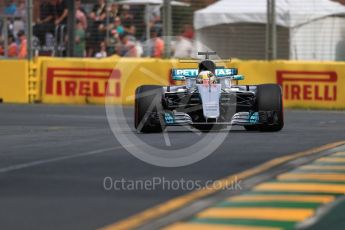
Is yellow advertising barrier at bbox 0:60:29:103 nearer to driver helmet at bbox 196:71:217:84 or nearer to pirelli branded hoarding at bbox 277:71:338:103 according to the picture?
pirelli branded hoarding at bbox 277:71:338:103

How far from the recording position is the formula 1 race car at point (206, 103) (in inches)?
613

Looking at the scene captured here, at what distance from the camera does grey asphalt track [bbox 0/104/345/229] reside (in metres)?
8.23

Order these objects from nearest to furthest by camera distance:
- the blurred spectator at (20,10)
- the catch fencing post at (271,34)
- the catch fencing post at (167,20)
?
the catch fencing post at (271,34), the catch fencing post at (167,20), the blurred spectator at (20,10)

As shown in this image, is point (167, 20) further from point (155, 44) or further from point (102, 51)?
point (102, 51)

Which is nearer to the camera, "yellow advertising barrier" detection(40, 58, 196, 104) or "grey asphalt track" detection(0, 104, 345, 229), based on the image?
"grey asphalt track" detection(0, 104, 345, 229)

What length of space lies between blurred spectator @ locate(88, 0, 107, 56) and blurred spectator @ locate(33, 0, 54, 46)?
1.02 meters

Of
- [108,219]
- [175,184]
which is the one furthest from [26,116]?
[108,219]

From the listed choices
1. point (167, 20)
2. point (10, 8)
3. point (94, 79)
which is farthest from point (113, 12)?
point (167, 20)

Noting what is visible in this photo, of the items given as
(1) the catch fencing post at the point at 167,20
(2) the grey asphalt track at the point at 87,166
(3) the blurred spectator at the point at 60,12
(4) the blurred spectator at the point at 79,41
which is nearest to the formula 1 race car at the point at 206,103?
(2) the grey asphalt track at the point at 87,166

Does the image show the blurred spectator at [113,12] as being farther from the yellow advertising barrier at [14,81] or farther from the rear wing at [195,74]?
the rear wing at [195,74]

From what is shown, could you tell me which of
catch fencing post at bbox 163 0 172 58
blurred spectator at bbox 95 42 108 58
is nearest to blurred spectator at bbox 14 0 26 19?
blurred spectator at bbox 95 42 108 58

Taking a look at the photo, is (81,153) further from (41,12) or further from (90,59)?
(41,12)

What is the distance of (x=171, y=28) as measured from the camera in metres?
25.3

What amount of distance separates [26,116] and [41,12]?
739 cm
